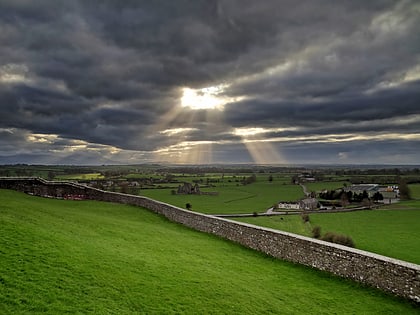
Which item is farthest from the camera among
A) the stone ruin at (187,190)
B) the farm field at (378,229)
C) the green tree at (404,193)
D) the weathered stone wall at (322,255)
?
the stone ruin at (187,190)

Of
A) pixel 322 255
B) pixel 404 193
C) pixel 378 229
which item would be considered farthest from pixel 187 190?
pixel 322 255

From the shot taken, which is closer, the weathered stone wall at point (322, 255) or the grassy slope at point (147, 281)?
the grassy slope at point (147, 281)

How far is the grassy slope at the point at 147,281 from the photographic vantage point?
622 centimetres

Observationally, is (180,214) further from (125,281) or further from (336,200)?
(336,200)

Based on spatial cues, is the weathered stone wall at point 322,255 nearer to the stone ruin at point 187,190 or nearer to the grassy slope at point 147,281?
the grassy slope at point 147,281

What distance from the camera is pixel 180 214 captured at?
1988cm

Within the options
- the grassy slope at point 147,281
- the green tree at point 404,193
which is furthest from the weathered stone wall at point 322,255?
the green tree at point 404,193

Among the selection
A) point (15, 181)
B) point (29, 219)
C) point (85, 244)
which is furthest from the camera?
point (15, 181)

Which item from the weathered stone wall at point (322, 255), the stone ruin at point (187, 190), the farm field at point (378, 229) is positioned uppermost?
the weathered stone wall at point (322, 255)

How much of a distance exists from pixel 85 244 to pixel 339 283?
844 centimetres

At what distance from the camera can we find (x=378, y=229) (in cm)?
4434

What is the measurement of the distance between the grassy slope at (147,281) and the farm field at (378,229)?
1961 centimetres

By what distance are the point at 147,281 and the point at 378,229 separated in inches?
1810

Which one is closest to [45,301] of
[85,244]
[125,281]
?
[125,281]
